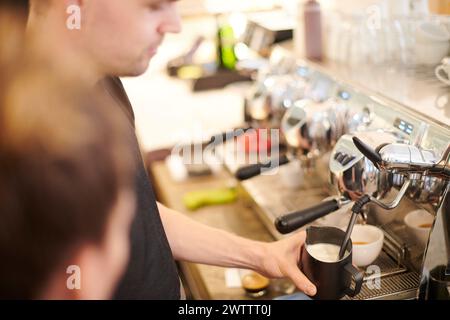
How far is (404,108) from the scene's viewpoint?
2.97ft

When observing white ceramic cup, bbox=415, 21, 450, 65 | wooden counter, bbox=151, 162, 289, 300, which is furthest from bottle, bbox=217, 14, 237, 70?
white ceramic cup, bbox=415, 21, 450, 65

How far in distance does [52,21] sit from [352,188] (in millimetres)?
556

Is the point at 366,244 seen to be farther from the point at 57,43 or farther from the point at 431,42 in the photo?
the point at 57,43

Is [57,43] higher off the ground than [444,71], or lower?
higher

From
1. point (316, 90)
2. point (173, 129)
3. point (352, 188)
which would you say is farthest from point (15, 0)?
point (173, 129)

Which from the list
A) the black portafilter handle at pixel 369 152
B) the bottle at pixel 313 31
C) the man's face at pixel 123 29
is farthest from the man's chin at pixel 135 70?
the bottle at pixel 313 31

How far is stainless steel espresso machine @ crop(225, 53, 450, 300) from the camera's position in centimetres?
76

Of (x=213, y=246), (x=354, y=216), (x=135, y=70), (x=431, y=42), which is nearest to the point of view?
(x=135, y=70)

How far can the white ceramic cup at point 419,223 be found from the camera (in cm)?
87

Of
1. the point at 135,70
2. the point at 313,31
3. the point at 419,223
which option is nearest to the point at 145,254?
the point at 135,70

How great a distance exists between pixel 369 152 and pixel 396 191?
0.44ft

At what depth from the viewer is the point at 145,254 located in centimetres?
68

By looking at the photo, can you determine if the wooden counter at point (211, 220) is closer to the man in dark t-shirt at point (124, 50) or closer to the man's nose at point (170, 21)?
the man in dark t-shirt at point (124, 50)
